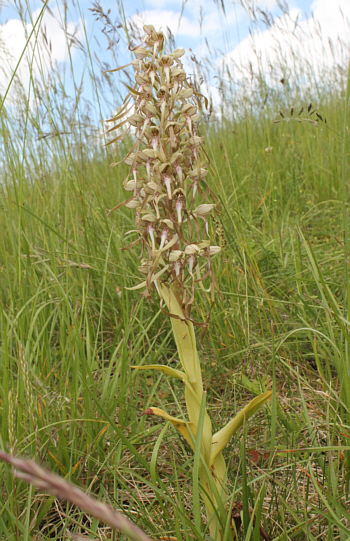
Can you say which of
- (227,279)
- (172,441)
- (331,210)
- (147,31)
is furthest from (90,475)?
(331,210)

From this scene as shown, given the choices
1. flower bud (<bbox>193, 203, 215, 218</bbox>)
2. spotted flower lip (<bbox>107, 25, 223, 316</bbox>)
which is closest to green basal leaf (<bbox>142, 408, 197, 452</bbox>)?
spotted flower lip (<bbox>107, 25, 223, 316</bbox>)

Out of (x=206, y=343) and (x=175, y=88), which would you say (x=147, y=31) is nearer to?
(x=175, y=88)

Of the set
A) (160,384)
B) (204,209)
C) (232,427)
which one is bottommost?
(160,384)

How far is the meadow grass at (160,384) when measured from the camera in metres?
0.95

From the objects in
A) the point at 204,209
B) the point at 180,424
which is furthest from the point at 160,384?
the point at 204,209

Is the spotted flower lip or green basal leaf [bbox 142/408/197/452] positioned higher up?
the spotted flower lip

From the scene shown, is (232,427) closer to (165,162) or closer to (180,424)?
(180,424)

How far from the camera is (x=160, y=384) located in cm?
167

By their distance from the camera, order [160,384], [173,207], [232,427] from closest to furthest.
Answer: [232,427], [173,207], [160,384]

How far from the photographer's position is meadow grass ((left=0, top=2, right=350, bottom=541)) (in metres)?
0.95

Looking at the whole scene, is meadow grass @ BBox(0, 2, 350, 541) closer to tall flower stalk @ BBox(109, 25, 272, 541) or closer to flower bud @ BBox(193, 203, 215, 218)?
tall flower stalk @ BBox(109, 25, 272, 541)

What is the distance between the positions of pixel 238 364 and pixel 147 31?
1172 mm

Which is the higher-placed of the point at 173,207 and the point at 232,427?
the point at 173,207

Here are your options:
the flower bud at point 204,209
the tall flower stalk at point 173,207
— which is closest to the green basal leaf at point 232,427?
the tall flower stalk at point 173,207
